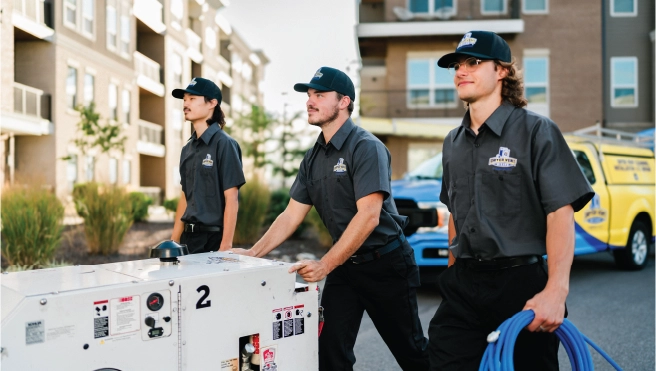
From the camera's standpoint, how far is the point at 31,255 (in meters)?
9.45

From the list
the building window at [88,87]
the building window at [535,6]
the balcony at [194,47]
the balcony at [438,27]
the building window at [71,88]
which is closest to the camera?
the building window at [71,88]

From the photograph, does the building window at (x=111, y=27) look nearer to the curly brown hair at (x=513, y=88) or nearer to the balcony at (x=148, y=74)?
the balcony at (x=148, y=74)

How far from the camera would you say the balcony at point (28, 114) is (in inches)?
594

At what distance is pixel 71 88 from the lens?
20609 millimetres

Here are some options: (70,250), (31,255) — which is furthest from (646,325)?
(70,250)

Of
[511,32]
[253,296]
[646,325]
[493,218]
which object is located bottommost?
[646,325]

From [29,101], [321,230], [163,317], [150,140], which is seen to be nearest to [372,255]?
[163,317]

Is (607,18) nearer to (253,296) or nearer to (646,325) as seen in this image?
(646,325)

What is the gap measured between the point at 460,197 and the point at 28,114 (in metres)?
16.4

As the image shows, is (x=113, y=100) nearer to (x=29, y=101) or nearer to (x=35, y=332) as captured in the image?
(x=29, y=101)

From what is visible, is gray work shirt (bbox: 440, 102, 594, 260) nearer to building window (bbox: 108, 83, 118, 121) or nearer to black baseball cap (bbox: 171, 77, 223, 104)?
black baseball cap (bbox: 171, 77, 223, 104)

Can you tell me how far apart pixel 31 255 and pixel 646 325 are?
8.22 metres

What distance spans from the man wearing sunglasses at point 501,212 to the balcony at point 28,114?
1323cm

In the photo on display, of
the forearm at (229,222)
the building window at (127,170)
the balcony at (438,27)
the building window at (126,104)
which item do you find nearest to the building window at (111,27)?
the building window at (126,104)
